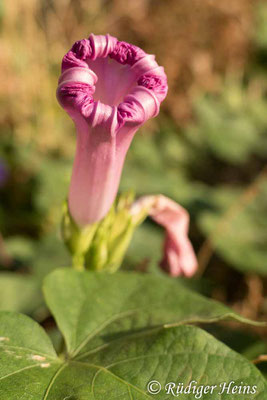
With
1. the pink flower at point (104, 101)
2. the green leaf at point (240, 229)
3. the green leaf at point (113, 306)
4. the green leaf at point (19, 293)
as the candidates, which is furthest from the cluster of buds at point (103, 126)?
the green leaf at point (240, 229)

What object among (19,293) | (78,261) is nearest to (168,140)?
(19,293)

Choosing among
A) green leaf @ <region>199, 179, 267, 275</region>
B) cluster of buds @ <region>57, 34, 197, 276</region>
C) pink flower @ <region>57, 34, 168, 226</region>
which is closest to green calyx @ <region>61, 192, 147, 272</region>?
cluster of buds @ <region>57, 34, 197, 276</region>

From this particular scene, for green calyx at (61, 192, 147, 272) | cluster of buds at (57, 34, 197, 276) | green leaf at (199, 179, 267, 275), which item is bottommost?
green leaf at (199, 179, 267, 275)

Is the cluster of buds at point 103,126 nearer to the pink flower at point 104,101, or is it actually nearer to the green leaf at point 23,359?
the pink flower at point 104,101

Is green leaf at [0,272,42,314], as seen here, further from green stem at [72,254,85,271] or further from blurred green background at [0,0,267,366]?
green stem at [72,254,85,271]

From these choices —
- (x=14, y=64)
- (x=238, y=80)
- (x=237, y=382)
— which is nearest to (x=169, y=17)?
(x=238, y=80)

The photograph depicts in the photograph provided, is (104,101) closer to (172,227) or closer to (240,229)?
(172,227)
